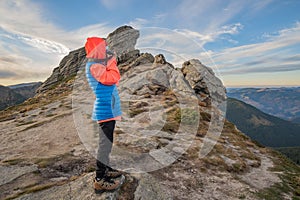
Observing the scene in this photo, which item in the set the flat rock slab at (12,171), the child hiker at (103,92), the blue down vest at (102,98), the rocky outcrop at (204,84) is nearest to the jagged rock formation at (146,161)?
the flat rock slab at (12,171)

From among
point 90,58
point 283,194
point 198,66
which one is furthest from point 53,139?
point 198,66

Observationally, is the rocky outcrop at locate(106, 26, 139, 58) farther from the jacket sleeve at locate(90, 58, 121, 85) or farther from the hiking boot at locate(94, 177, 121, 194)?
the hiking boot at locate(94, 177, 121, 194)

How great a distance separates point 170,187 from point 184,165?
Result: 10.8 feet

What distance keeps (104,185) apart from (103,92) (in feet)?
10.8

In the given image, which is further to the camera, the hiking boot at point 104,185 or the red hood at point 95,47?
the hiking boot at point 104,185

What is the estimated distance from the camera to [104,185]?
7633 millimetres

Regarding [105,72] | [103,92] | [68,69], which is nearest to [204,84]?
[103,92]

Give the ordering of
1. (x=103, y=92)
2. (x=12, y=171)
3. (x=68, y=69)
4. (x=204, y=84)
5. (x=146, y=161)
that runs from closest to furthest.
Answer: (x=103, y=92) → (x=12, y=171) → (x=146, y=161) → (x=204, y=84) → (x=68, y=69)

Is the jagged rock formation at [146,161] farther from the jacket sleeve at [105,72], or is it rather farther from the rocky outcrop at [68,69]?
the rocky outcrop at [68,69]

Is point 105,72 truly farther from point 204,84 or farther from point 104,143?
point 204,84

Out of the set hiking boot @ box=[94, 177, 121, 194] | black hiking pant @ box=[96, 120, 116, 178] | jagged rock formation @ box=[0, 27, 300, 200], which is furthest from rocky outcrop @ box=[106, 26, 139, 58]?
hiking boot @ box=[94, 177, 121, 194]

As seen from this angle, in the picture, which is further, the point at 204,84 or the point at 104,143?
the point at 204,84

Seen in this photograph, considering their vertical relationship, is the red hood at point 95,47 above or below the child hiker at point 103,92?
above

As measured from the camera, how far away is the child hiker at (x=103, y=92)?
7.05 metres
